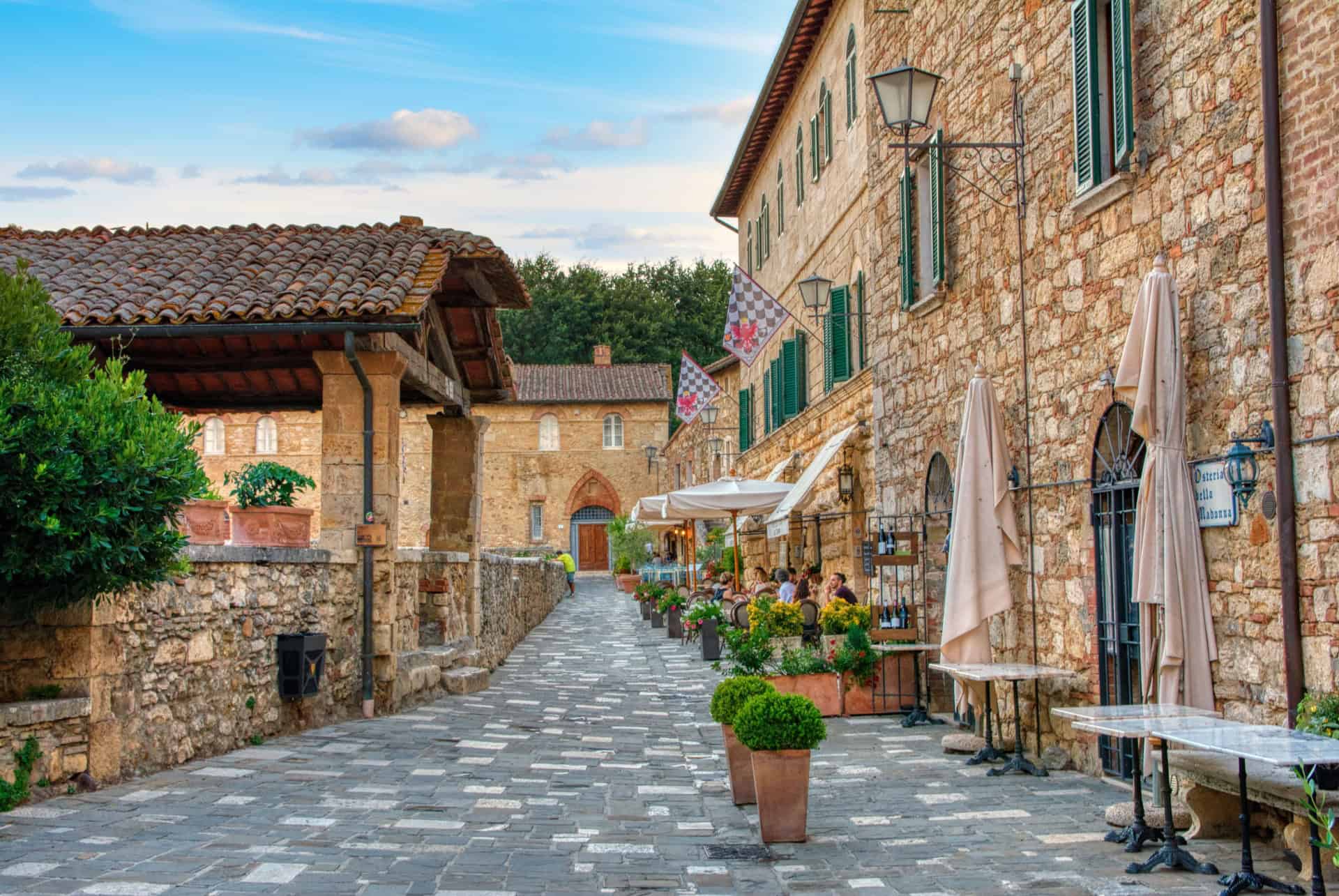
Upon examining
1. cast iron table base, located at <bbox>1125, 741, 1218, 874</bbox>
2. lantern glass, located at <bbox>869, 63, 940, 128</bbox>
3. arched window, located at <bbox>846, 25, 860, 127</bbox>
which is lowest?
cast iron table base, located at <bbox>1125, 741, 1218, 874</bbox>

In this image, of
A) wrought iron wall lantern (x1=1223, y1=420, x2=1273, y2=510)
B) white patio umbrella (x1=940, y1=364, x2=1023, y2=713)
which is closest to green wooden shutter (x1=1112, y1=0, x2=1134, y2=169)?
wrought iron wall lantern (x1=1223, y1=420, x2=1273, y2=510)

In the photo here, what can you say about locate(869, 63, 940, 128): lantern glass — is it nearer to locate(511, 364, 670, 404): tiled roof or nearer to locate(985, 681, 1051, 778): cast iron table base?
locate(985, 681, 1051, 778): cast iron table base

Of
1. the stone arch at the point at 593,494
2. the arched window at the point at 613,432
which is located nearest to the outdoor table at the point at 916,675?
the stone arch at the point at 593,494

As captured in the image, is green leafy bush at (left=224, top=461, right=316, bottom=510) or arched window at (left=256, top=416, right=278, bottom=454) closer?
green leafy bush at (left=224, top=461, right=316, bottom=510)

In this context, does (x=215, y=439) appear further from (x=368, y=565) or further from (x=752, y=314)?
(x=368, y=565)

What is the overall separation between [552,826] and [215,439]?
46195 mm

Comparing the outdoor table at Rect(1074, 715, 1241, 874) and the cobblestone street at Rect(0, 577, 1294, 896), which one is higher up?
the outdoor table at Rect(1074, 715, 1241, 874)

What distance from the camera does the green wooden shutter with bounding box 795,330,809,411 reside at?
831 inches

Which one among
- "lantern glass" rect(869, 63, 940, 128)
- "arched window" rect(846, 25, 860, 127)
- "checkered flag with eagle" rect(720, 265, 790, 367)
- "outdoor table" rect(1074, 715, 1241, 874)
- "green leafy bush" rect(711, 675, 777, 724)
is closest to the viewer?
"outdoor table" rect(1074, 715, 1241, 874)

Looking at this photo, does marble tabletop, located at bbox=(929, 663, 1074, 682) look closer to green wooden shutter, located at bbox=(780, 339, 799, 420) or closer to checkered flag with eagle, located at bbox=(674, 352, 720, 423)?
green wooden shutter, located at bbox=(780, 339, 799, 420)

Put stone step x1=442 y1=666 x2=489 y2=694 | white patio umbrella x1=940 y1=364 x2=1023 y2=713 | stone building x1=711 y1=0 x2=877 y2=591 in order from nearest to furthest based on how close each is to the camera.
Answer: white patio umbrella x1=940 y1=364 x2=1023 y2=713
stone step x1=442 y1=666 x2=489 y2=694
stone building x1=711 y1=0 x2=877 y2=591

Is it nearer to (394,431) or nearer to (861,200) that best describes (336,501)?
(394,431)

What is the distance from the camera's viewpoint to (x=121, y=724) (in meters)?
7.83

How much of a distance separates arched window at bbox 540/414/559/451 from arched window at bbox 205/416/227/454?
12.6 metres
